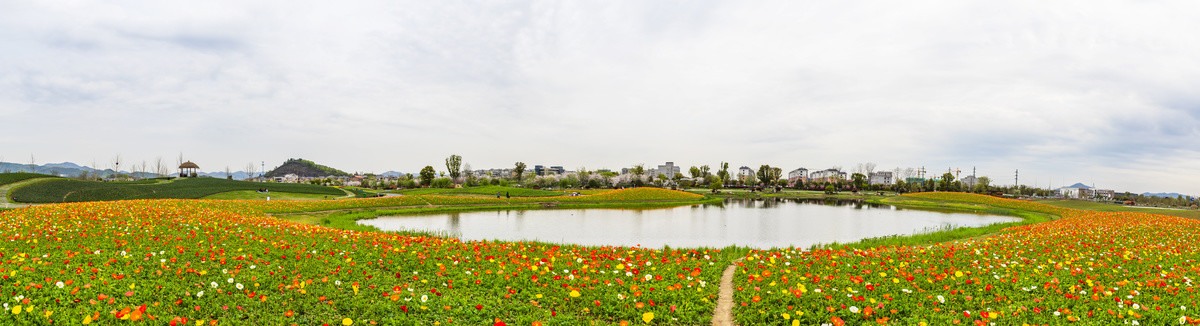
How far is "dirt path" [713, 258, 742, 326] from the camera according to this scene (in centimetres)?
747

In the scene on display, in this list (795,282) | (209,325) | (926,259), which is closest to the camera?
(209,325)

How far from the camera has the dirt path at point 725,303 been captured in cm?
747

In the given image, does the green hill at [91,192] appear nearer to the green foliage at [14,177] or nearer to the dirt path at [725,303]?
the green foliage at [14,177]

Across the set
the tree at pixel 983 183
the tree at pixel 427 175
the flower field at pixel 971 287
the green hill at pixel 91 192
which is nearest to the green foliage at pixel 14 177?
the green hill at pixel 91 192

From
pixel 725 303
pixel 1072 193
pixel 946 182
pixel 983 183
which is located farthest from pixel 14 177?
pixel 1072 193

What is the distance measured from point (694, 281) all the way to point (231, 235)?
12.2 meters

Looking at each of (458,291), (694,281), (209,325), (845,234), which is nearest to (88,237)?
(209,325)

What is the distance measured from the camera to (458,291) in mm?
8117

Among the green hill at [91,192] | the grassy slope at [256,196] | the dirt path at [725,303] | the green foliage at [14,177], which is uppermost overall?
the green foliage at [14,177]

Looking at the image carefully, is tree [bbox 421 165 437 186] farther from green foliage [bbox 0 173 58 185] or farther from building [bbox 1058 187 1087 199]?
building [bbox 1058 187 1087 199]

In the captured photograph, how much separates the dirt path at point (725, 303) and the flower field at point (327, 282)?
0.19 meters

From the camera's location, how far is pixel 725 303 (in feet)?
27.3

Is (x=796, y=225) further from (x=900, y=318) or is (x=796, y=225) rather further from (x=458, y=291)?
(x=458, y=291)

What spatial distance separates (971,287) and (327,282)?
1151cm
